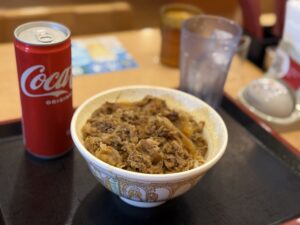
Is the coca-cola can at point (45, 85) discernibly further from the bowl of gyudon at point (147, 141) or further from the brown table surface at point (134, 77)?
the brown table surface at point (134, 77)

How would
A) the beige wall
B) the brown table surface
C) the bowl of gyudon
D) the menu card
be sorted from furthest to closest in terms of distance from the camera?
the beige wall
the menu card
the brown table surface
the bowl of gyudon

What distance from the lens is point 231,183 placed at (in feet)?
2.17

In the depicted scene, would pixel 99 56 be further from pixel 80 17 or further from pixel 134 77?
pixel 80 17

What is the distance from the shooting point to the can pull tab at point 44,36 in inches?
23.4

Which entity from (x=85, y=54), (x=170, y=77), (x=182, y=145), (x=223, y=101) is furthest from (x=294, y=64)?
(x=85, y=54)

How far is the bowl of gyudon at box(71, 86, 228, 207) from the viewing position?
527 mm

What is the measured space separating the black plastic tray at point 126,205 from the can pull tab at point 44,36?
226 mm

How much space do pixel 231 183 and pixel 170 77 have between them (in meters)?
0.43

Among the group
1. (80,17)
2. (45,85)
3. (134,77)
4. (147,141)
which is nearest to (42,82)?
(45,85)

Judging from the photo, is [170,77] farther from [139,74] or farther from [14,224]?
[14,224]

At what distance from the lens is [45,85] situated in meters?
0.61

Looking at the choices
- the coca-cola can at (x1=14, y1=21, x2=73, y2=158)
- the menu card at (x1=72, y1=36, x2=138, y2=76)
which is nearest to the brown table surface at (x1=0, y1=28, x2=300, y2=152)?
the menu card at (x1=72, y1=36, x2=138, y2=76)

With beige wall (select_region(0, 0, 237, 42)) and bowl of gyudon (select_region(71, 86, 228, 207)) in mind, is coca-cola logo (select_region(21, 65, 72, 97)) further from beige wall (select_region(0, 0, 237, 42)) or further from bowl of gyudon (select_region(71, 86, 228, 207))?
beige wall (select_region(0, 0, 237, 42))

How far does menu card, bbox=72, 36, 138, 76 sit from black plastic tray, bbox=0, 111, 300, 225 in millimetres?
350
